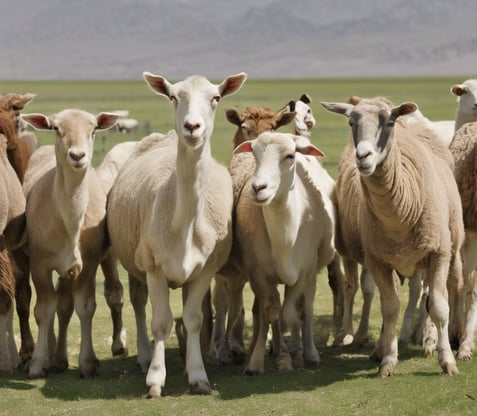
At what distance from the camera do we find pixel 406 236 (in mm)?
8414

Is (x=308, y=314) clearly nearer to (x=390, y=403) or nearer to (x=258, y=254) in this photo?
(x=258, y=254)

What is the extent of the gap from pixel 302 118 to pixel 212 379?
3683 mm

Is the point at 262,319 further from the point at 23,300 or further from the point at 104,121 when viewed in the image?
the point at 23,300

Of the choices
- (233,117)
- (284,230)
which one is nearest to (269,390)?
(284,230)

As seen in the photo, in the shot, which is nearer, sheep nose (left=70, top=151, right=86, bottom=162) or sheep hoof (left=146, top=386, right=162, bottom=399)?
sheep hoof (left=146, top=386, right=162, bottom=399)

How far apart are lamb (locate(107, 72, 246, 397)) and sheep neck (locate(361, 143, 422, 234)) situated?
51.9 inches

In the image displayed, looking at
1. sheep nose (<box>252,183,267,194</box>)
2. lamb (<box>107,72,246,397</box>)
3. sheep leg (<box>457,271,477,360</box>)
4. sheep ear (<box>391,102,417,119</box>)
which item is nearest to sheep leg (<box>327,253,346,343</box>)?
sheep leg (<box>457,271,477,360</box>)

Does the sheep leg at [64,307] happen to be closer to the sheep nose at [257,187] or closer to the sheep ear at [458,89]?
the sheep nose at [257,187]

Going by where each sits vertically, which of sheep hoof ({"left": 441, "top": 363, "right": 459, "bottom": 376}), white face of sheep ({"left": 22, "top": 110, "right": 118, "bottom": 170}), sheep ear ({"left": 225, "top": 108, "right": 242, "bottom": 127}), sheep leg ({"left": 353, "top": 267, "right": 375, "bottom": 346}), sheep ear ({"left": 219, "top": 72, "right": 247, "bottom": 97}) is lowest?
sheep leg ({"left": 353, "top": 267, "right": 375, "bottom": 346})

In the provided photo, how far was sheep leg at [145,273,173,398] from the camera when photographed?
832 cm

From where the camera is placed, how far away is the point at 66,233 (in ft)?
29.4

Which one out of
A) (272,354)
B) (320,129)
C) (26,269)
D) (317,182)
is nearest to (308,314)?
(272,354)

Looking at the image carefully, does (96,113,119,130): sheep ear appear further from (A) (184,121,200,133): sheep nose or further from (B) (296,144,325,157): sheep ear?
(B) (296,144,325,157): sheep ear

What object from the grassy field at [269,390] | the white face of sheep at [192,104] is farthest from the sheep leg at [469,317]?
the white face of sheep at [192,104]
